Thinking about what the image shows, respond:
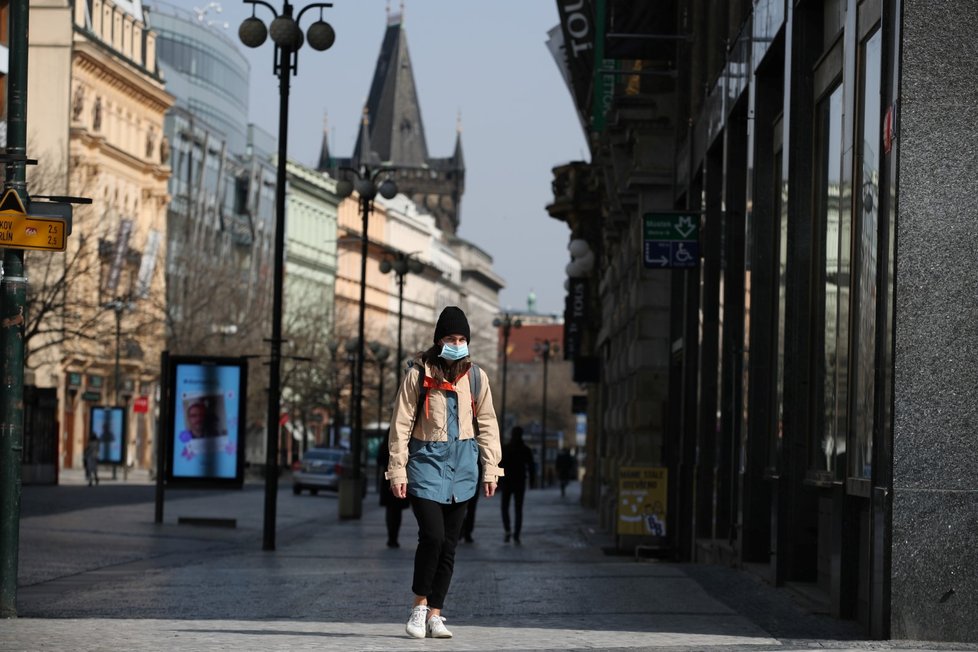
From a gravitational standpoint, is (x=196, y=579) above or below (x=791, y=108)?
below

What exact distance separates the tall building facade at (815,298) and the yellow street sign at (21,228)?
5.10 m

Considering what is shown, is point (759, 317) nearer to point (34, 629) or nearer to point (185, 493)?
point (34, 629)

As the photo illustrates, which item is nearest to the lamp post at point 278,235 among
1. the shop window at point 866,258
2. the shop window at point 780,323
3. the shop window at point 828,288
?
the shop window at point 780,323

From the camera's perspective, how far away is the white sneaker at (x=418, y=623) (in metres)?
11.1

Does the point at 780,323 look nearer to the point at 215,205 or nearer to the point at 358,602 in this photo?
the point at 358,602

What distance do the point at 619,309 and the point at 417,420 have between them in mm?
24513

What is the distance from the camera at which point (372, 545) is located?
27.0 meters

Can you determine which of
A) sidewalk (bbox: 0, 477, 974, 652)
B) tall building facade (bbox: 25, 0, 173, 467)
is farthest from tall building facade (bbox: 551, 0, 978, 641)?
tall building facade (bbox: 25, 0, 173, 467)

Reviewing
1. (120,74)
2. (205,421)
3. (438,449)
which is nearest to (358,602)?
(438,449)

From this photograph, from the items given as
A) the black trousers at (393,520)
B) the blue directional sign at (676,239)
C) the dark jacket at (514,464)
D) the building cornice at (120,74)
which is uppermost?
the building cornice at (120,74)

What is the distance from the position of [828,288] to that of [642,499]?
10105 mm

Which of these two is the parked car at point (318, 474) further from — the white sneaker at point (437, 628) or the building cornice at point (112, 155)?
the white sneaker at point (437, 628)

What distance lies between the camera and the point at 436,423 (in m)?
11.2

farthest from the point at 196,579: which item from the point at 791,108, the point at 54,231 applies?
the point at 791,108
